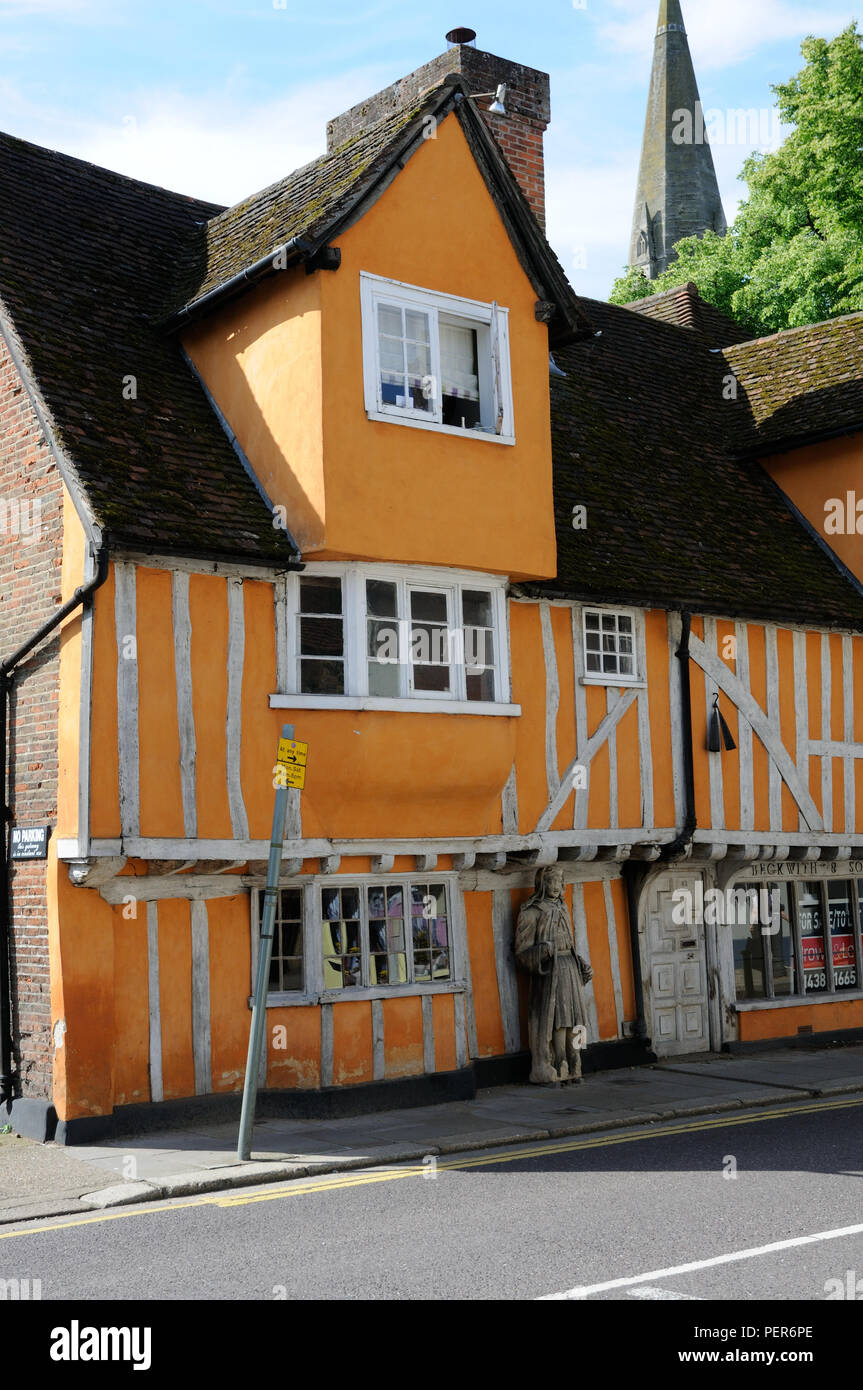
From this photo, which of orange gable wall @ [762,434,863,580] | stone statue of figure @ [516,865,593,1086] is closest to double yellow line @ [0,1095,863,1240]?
stone statue of figure @ [516,865,593,1086]

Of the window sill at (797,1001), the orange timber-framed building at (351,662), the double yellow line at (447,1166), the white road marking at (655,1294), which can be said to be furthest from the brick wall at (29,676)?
the window sill at (797,1001)

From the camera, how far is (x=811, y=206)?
88.0 ft

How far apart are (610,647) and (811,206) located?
49.5ft

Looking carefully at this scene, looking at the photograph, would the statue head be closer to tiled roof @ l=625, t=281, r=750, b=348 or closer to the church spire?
tiled roof @ l=625, t=281, r=750, b=348

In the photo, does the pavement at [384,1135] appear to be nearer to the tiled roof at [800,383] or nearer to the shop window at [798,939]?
the shop window at [798,939]

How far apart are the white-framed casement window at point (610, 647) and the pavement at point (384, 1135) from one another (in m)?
4.34

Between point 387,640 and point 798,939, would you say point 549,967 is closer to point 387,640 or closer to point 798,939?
point 387,640

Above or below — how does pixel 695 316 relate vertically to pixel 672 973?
above

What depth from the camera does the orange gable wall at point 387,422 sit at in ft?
41.8

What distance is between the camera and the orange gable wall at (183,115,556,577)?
12.7 metres

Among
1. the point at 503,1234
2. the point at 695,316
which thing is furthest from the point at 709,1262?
the point at 695,316

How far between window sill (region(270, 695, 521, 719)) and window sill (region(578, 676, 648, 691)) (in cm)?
162

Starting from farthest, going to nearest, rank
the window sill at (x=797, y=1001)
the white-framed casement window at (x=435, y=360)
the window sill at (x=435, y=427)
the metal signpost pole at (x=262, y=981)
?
the window sill at (x=797, y=1001), the white-framed casement window at (x=435, y=360), the window sill at (x=435, y=427), the metal signpost pole at (x=262, y=981)
